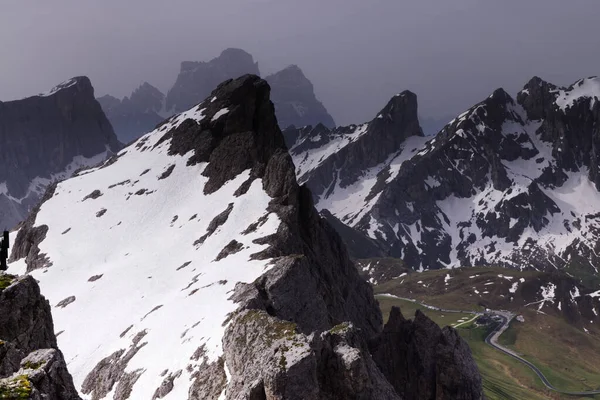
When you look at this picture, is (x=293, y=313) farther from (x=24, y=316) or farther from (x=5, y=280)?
(x=5, y=280)

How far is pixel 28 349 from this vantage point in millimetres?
26062

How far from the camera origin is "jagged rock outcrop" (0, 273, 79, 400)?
1558 centimetres

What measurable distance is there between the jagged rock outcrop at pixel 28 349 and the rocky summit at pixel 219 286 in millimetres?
11402

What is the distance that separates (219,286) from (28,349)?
26069 mm

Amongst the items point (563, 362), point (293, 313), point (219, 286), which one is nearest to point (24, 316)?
point (293, 313)

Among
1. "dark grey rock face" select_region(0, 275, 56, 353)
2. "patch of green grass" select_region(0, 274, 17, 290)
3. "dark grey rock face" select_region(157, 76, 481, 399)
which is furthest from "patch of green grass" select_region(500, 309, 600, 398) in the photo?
"patch of green grass" select_region(0, 274, 17, 290)

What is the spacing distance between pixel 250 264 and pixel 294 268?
32.0 ft

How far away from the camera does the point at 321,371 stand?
29266 millimetres

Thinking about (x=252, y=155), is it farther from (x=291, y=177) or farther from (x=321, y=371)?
(x=321, y=371)

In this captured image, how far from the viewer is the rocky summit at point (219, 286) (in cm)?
3189

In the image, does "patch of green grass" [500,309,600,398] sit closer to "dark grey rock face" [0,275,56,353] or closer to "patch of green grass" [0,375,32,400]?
"dark grey rock face" [0,275,56,353]

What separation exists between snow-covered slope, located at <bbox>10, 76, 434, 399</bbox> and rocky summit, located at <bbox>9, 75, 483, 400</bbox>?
0.21 meters

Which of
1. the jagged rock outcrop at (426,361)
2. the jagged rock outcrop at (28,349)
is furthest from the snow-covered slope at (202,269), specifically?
the jagged rock outcrop at (28,349)

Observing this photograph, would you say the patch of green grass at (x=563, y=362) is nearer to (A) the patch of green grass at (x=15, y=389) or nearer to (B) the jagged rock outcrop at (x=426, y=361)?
(B) the jagged rock outcrop at (x=426, y=361)
